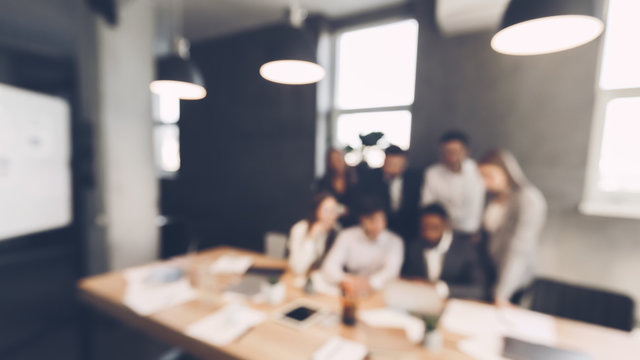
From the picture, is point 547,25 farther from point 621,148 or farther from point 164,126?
point 164,126

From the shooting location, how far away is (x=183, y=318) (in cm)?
134

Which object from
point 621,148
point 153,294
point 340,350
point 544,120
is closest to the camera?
point 340,350

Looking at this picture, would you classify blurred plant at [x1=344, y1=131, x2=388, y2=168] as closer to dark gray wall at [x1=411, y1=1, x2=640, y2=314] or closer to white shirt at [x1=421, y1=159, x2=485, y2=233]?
white shirt at [x1=421, y1=159, x2=485, y2=233]

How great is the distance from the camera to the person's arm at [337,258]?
5.80 ft

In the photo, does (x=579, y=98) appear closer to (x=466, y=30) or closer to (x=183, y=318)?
(x=466, y=30)

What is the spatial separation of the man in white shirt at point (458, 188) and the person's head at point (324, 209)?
794mm

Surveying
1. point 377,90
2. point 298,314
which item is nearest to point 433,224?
point 377,90

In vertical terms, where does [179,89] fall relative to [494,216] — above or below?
above

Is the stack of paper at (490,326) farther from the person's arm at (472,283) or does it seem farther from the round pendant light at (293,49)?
the round pendant light at (293,49)

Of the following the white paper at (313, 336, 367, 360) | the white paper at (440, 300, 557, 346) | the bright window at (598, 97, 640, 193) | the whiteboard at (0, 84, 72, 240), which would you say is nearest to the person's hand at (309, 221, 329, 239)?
the white paper at (313, 336, 367, 360)

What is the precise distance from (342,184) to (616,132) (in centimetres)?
197

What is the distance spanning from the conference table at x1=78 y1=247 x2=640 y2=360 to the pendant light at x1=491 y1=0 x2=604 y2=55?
1.20m

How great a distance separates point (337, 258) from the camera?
1.80 meters

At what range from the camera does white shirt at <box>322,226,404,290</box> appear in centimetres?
178
